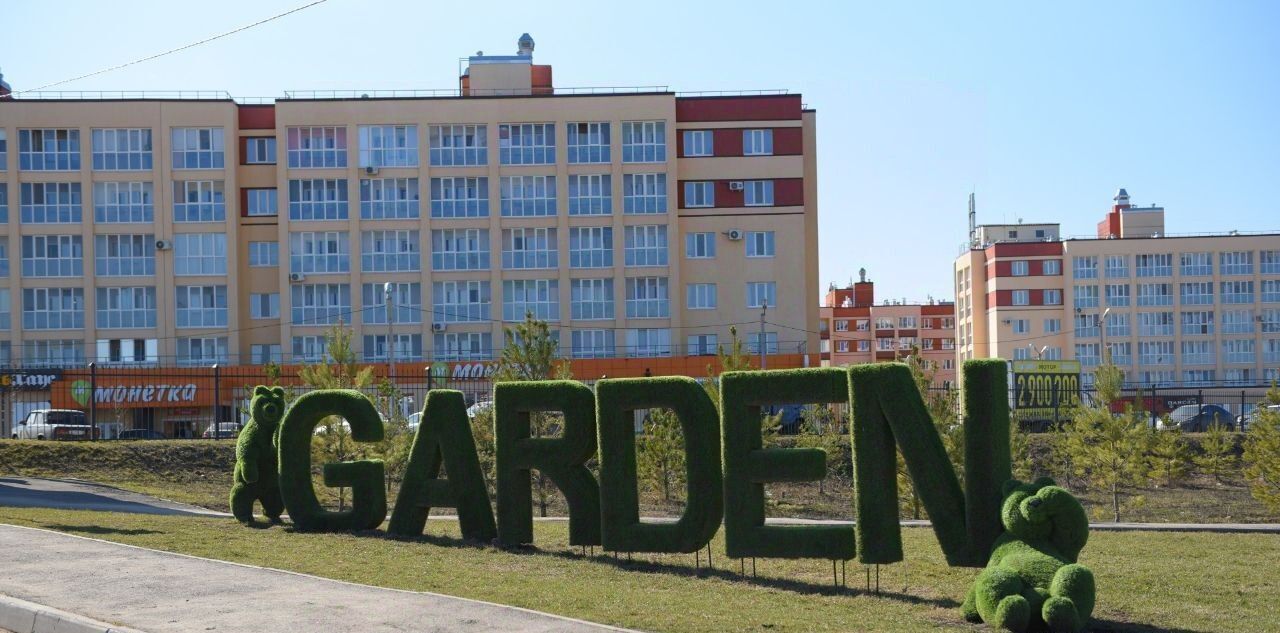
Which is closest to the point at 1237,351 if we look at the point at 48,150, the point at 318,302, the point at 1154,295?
the point at 1154,295

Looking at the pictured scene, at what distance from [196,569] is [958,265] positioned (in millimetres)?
92350

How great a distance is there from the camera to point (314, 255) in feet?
198

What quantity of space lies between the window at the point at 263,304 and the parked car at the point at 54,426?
17.1 metres

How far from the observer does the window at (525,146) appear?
60.5 metres

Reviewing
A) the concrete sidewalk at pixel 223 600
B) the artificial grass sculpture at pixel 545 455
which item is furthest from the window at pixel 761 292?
the concrete sidewalk at pixel 223 600

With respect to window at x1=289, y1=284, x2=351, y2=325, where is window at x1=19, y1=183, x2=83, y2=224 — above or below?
above

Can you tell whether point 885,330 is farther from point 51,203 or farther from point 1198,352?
point 51,203

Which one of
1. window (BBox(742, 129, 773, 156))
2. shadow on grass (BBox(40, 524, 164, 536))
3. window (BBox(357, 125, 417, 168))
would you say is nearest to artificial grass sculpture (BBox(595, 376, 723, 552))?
shadow on grass (BBox(40, 524, 164, 536))

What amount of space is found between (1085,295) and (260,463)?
260ft

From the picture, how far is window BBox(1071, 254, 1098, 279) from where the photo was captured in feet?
293

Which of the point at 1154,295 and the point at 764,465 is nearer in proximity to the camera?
the point at 764,465

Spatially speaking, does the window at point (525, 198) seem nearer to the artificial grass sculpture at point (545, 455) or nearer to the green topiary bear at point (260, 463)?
the green topiary bear at point (260, 463)

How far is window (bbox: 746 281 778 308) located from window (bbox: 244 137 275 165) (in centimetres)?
2364

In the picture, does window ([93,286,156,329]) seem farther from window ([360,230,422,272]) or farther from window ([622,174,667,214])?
window ([622,174,667,214])
